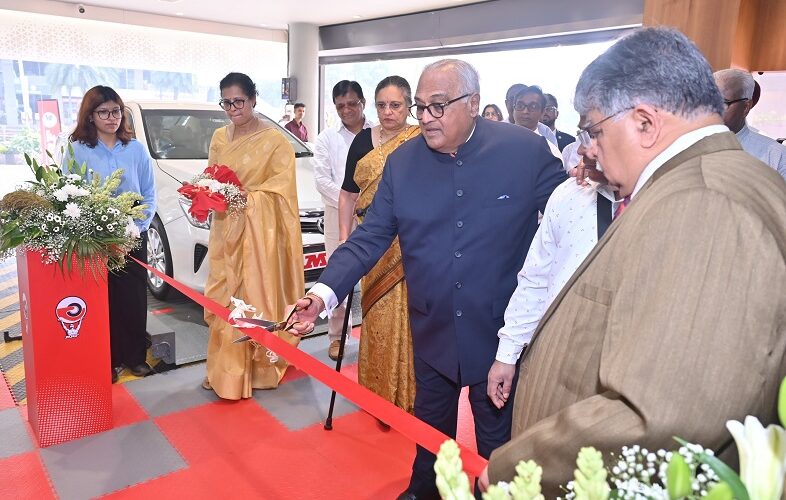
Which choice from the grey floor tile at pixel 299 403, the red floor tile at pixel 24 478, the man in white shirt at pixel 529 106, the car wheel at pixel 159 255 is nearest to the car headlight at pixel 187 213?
the car wheel at pixel 159 255

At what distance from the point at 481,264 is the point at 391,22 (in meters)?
10.5

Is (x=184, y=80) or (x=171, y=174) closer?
(x=171, y=174)

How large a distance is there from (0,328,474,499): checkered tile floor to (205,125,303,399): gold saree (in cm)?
22

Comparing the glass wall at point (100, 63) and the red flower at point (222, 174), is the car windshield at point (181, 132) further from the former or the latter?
the glass wall at point (100, 63)

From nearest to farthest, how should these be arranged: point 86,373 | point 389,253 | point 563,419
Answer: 1. point 563,419
2. point 389,253
3. point 86,373

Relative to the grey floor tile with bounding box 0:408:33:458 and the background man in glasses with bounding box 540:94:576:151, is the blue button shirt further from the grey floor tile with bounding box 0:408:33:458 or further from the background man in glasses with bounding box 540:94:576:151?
the background man in glasses with bounding box 540:94:576:151

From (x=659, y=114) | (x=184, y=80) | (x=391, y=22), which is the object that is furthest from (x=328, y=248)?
(x=184, y=80)

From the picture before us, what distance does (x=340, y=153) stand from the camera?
4285 mm

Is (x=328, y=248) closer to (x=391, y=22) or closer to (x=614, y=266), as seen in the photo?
(x=614, y=266)

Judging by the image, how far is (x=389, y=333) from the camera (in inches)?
110

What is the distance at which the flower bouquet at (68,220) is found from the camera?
9.02 ft

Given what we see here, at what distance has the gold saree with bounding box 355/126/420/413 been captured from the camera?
108 inches

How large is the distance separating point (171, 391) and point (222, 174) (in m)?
1.34

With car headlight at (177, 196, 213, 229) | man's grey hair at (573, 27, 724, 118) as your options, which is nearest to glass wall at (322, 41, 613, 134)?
car headlight at (177, 196, 213, 229)
